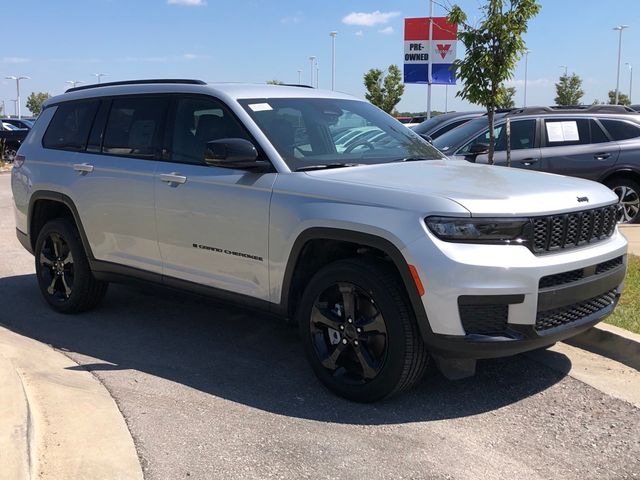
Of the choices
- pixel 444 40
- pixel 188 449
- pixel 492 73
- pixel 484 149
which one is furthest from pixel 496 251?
pixel 444 40

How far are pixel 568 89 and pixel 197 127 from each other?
50.1 meters

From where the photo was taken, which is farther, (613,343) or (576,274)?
(613,343)

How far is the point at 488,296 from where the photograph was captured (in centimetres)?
355

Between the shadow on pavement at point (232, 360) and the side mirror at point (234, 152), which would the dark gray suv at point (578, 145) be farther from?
the side mirror at point (234, 152)

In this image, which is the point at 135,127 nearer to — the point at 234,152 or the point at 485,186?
the point at 234,152

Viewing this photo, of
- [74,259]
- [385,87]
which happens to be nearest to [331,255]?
[74,259]

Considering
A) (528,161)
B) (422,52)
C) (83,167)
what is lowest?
(528,161)

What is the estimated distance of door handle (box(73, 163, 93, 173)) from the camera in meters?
5.64

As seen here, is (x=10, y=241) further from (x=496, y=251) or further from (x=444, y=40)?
(x=444, y=40)

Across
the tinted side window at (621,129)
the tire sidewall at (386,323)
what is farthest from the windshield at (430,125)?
the tire sidewall at (386,323)

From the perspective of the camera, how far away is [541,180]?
431 centimetres

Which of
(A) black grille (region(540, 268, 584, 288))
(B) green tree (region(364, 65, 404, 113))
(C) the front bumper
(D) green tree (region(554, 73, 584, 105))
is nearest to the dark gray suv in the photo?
(A) black grille (region(540, 268, 584, 288))

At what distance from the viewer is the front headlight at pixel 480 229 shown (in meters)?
3.59

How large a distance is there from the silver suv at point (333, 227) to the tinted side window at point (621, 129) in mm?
5655
